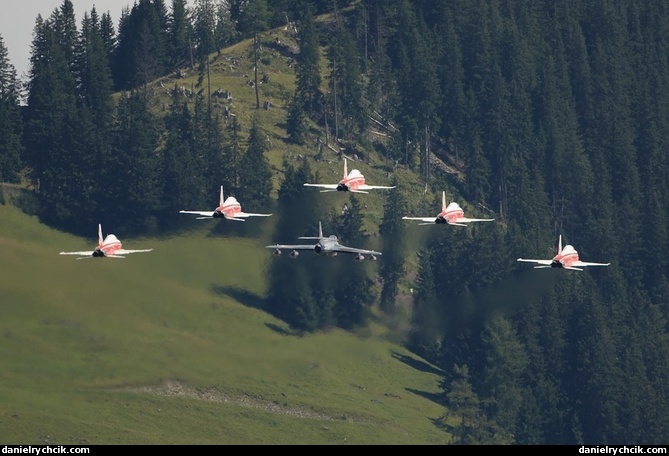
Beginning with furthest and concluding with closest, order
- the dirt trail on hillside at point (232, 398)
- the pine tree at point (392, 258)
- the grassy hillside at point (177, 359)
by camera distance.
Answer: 1. the pine tree at point (392, 258)
2. the dirt trail on hillside at point (232, 398)
3. the grassy hillside at point (177, 359)

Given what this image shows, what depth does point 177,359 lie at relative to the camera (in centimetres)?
15875

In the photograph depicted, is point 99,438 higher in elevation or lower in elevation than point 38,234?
lower

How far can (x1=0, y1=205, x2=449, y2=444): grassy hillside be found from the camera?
157 m

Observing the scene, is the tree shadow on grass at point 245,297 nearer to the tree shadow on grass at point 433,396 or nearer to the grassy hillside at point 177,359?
the grassy hillside at point 177,359

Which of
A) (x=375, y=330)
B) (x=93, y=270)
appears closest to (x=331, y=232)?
(x=375, y=330)

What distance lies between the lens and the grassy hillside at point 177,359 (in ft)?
514

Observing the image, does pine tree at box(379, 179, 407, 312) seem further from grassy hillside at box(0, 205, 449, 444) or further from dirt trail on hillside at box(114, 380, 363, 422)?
dirt trail on hillside at box(114, 380, 363, 422)

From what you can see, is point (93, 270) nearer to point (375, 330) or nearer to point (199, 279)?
point (199, 279)

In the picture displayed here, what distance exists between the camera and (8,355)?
524 ft

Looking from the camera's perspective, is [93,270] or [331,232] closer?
[93,270]

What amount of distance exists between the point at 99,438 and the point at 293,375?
1977 cm

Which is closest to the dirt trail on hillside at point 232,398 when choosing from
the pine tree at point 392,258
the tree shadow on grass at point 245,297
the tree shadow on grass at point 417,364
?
the tree shadow on grass at point 245,297

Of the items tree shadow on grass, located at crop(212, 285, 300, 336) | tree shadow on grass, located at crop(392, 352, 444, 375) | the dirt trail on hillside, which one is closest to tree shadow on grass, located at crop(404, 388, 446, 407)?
tree shadow on grass, located at crop(392, 352, 444, 375)

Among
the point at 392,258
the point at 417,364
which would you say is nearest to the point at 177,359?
the point at 417,364
